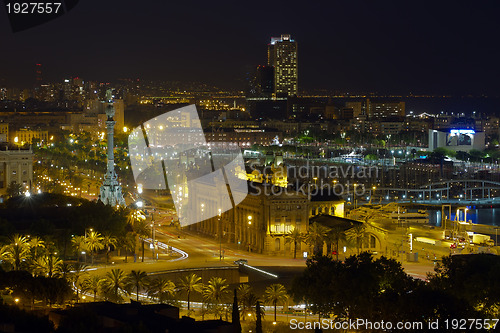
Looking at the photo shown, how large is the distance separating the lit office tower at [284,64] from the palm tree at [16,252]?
144 metres

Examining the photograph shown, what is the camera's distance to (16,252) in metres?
28.0

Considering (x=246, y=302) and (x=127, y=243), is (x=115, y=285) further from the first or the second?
(x=127, y=243)

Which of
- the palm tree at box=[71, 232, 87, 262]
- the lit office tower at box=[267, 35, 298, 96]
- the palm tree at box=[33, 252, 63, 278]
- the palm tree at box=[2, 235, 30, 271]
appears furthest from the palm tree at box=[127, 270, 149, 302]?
the lit office tower at box=[267, 35, 298, 96]

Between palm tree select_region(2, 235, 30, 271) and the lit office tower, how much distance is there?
14378 centimetres

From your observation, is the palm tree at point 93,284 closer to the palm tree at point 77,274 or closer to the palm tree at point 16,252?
the palm tree at point 77,274

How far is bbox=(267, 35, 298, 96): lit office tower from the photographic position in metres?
172

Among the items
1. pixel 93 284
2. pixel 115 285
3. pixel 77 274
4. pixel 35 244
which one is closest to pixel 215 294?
pixel 115 285

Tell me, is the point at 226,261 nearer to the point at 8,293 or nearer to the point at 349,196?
the point at 8,293

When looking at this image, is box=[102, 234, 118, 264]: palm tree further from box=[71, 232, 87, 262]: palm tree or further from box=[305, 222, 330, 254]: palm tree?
box=[305, 222, 330, 254]: palm tree

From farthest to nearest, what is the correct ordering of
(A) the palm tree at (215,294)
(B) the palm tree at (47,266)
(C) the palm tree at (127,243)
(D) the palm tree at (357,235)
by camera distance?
1. (D) the palm tree at (357,235)
2. (C) the palm tree at (127,243)
3. (B) the palm tree at (47,266)
4. (A) the palm tree at (215,294)

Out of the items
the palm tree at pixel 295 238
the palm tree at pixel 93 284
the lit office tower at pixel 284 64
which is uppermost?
the lit office tower at pixel 284 64

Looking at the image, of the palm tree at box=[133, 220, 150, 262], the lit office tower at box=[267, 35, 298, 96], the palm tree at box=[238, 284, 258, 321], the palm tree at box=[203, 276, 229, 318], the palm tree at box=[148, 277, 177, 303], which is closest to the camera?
the palm tree at box=[238, 284, 258, 321]

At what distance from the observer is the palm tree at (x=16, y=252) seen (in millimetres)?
27975

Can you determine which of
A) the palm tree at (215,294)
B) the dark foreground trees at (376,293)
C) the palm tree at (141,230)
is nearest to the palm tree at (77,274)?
the palm tree at (215,294)
